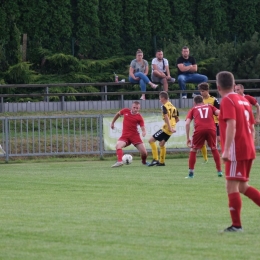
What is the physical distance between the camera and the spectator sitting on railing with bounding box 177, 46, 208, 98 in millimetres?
28438

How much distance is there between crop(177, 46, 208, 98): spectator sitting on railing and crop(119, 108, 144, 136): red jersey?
6.02 metres

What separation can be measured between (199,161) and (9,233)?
48.5ft

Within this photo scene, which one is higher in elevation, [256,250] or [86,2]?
[86,2]

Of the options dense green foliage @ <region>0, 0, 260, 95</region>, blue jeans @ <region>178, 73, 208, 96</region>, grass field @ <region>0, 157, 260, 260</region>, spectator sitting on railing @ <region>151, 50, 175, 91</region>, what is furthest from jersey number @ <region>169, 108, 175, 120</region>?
dense green foliage @ <region>0, 0, 260, 95</region>

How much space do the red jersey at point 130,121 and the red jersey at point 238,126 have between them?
12676mm

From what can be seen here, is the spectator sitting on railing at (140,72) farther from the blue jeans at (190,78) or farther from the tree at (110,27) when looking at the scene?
the tree at (110,27)

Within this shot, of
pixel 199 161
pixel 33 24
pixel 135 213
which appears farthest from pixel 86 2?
pixel 135 213

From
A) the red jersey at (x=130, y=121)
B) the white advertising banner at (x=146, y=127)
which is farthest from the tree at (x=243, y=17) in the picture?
the red jersey at (x=130, y=121)

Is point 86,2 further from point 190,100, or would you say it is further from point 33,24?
point 190,100

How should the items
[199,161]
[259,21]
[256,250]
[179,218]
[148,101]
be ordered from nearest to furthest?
[256,250] → [179,218] → [199,161] → [148,101] → [259,21]

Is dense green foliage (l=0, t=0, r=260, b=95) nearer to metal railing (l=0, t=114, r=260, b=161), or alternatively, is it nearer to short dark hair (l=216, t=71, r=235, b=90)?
metal railing (l=0, t=114, r=260, b=161)

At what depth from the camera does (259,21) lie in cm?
3819

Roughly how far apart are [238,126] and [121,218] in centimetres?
220

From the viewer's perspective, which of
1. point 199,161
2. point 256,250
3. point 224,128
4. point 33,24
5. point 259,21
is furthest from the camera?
point 259,21
